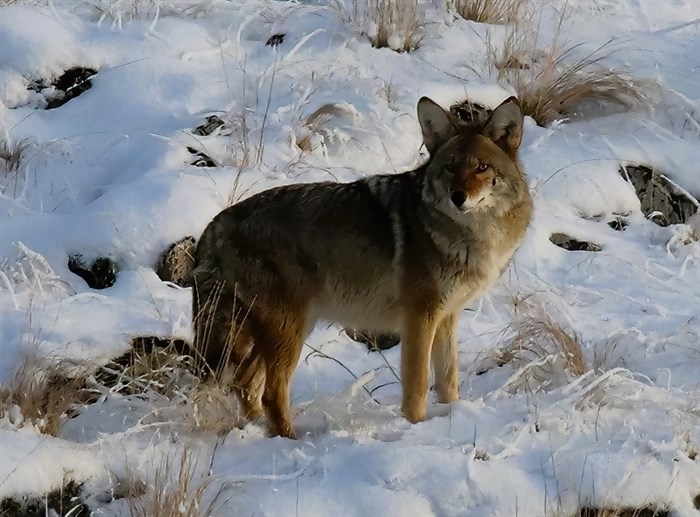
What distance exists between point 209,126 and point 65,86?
1451 millimetres

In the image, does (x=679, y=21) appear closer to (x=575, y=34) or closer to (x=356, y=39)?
(x=575, y=34)

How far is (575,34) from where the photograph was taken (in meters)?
9.41

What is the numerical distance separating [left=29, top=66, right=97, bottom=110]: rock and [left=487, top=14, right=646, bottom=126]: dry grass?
3.62 m

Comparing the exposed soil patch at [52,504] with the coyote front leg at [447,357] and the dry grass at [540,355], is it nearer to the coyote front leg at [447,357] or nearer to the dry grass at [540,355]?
the coyote front leg at [447,357]

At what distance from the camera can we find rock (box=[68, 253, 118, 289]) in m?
5.92

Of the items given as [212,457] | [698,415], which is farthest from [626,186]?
[212,457]

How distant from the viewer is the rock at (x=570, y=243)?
700cm

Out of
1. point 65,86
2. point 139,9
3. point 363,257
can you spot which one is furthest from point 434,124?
point 139,9

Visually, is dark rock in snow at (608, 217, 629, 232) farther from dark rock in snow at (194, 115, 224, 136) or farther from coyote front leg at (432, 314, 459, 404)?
dark rock in snow at (194, 115, 224, 136)

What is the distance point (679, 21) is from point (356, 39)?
4.06 meters

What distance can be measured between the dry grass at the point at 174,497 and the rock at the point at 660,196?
502 cm

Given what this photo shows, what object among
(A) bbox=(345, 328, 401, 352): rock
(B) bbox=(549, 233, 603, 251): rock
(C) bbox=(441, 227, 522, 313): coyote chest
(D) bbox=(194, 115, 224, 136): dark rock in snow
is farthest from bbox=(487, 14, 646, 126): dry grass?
Result: (C) bbox=(441, 227, 522, 313): coyote chest

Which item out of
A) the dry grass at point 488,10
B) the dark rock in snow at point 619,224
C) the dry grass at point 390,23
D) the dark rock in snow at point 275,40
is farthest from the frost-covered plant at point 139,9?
the dark rock in snow at point 619,224

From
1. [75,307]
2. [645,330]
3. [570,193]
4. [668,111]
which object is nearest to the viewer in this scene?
[75,307]
